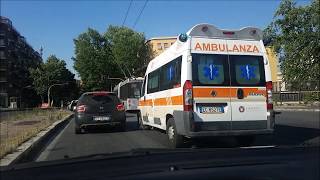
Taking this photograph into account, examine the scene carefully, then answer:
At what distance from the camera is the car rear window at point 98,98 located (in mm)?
19000

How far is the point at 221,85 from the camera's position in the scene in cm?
1185

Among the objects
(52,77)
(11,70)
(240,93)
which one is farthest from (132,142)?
(11,70)

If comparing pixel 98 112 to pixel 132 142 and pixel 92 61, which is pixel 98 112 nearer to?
pixel 132 142

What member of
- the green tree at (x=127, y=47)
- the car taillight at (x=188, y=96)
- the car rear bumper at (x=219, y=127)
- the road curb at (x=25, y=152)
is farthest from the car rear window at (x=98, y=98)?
the green tree at (x=127, y=47)

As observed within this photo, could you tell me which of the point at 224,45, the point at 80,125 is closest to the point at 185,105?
the point at 224,45

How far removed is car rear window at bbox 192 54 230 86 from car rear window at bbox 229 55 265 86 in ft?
0.56

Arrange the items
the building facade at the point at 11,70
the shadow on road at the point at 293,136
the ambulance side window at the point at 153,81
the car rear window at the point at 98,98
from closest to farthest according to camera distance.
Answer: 1. the shadow on road at the point at 293,136
2. the ambulance side window at the point at 153,81
3. the car rear window at the point at 98,98
4. the building facade at the point at 11,70

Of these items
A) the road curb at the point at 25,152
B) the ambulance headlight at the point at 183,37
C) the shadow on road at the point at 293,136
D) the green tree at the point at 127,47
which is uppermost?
the green tree at the point at 127,47

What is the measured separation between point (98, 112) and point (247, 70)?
25.9 ft

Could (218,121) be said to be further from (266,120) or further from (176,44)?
(176,44)

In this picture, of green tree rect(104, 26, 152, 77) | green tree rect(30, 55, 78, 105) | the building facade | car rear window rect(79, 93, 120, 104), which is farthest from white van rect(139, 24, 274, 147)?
the building facade

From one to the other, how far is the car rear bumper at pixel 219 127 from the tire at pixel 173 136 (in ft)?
0.65

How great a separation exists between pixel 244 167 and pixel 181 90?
27.9 feet

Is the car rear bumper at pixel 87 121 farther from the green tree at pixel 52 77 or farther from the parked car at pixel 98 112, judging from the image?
the green tree at pixel 52 77
